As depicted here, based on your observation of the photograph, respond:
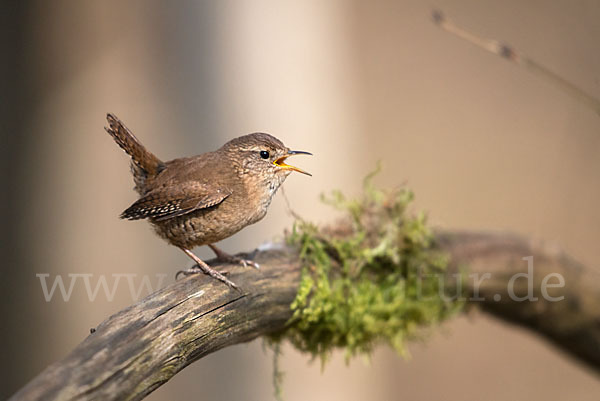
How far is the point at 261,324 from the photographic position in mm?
2152

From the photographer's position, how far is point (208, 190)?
2.18 meters

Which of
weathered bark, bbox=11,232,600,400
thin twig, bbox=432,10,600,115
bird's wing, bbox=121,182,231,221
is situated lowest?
weathered bark, bbox=11,232,600,400

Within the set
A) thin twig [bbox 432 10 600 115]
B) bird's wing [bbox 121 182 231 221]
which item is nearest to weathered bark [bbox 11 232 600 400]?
bird's wing [bbox 121 182 231 221]

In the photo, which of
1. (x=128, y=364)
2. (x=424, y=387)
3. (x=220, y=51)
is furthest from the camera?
(x=424, y=387)

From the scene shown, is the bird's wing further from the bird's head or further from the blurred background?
the blurred background

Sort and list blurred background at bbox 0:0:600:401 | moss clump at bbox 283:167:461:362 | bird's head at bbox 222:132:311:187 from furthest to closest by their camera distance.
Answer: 1. blurred background at bbox 0:0:600:401
2. moss clump at bbox 283:167:461:362
3. bird's head at bbox 222:132:311:187

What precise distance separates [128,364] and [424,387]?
575cm

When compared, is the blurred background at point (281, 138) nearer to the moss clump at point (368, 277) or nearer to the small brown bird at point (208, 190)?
the moss clump at point (368, 277)

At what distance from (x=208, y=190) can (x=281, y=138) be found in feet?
7.25

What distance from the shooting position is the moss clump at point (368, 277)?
2475 millimetres

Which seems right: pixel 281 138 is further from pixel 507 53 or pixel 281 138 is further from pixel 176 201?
pixel 507 53

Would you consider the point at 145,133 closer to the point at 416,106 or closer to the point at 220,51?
the point at 220,51

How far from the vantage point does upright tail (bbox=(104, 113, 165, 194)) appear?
7.77 feet

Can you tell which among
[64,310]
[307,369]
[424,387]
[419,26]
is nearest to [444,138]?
[419,26]
